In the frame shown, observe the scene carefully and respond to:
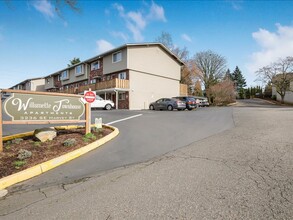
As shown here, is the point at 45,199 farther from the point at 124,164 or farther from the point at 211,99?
the point at 211,99

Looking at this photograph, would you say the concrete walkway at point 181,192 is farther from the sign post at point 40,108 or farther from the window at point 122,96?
the window at point 122,96

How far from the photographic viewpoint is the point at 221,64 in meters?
42.5

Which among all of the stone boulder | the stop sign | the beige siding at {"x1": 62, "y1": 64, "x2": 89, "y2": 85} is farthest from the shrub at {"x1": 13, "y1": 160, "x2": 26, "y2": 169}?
the beige siding at {"x1": 62, "y1": 64, "x2": 89, "y2": 85}

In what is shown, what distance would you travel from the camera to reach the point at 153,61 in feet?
85.7

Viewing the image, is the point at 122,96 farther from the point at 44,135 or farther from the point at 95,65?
the point at 44,135

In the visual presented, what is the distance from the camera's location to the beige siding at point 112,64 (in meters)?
23.3

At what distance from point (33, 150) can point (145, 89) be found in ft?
67.6

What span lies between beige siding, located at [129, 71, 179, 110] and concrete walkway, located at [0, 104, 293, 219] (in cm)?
1930

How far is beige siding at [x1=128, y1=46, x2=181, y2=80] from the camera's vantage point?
2358cm

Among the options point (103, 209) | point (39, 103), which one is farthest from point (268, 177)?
point (39, 103)

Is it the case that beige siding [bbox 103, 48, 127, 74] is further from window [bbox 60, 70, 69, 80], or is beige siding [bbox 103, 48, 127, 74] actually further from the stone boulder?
the stone boulder

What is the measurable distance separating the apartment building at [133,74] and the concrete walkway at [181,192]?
1870 centimetres

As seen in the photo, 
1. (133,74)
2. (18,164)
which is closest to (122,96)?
(133,74)

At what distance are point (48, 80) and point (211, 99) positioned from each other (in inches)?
1518
